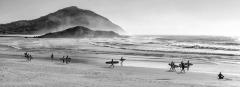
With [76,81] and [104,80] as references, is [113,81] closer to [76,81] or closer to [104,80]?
[104,80]

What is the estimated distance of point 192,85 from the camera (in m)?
22.2

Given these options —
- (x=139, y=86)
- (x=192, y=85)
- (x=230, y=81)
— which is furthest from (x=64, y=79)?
(x=230, y=81)

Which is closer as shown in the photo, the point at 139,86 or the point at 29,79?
the point at 139,86

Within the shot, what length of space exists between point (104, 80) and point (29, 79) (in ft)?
18.5

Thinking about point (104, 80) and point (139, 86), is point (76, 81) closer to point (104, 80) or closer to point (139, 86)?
point (104, 80)

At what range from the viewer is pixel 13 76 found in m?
23.4

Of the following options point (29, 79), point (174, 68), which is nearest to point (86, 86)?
point (29, 79)

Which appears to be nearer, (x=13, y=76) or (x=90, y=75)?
(x=13, y=76)

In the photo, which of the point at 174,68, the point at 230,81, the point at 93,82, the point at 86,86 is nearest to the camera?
the point at 86,86

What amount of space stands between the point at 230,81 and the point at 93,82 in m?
11.7

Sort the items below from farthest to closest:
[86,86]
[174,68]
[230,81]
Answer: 1. [174,68]
2. [230,81]
3. [86,86]

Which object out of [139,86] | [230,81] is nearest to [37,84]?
[139,86]

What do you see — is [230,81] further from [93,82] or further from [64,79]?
[64,79]

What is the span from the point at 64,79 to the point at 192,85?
966 cm
